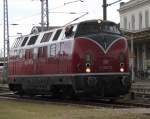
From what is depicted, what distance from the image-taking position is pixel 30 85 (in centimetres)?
3125

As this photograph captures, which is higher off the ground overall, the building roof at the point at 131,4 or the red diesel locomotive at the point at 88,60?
the building roof at the point at 131,4

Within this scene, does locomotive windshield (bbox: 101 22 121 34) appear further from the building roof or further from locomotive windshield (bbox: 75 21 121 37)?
the building roof

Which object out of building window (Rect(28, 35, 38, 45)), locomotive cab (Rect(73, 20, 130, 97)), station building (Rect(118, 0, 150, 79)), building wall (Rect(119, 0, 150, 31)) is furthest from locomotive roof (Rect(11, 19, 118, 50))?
building wall (Rect(119, 0, 150, 31))

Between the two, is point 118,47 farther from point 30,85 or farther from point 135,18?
point 135,18

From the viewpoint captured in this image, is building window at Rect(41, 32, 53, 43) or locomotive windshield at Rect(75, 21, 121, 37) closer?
locomotive windshield at Rect(75, 21, 121, 37)

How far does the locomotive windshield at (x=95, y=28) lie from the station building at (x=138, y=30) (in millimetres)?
24781

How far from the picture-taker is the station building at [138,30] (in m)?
56.1

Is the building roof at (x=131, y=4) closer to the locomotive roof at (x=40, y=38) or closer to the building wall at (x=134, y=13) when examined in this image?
the building wall at (x=134, y=13)

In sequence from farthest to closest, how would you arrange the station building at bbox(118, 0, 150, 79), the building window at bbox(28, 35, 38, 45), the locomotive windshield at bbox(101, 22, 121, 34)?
the station building at bbox(118, 0, 150, 79) → the building window at bbox(28, 35, 38, 45) → the locomotive windshield at bbox(101, 22, 121, 34)

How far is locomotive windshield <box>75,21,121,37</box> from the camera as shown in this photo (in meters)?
26.0

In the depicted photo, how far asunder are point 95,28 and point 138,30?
37.0 meters

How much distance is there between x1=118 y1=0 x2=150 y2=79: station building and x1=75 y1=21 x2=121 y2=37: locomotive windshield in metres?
24.8

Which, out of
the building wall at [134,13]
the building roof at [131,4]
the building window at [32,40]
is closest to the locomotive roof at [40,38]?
the building window at [32,40]

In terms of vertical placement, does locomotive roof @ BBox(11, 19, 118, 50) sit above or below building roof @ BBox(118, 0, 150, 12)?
below
